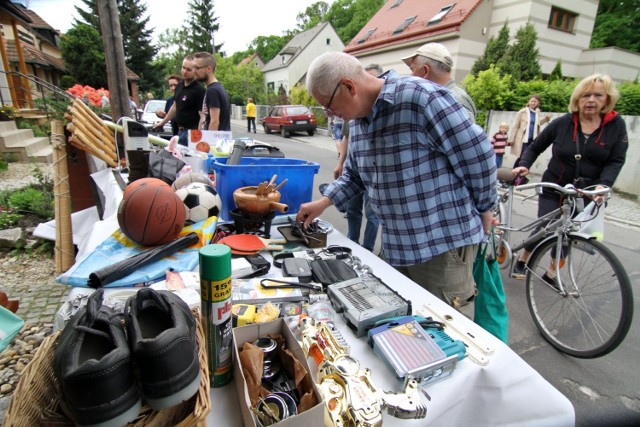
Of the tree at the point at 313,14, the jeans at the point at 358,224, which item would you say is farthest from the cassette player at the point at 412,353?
the tree at the point at 313,14

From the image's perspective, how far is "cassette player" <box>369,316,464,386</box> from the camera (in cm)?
93

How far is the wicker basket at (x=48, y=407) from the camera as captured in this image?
65 cm

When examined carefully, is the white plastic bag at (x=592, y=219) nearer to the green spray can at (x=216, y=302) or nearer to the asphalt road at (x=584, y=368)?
the asphalt road at (x=584, y=368)

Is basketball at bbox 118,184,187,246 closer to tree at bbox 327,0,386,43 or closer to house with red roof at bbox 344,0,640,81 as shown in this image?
house with red roof at bbox 344,0,640,81

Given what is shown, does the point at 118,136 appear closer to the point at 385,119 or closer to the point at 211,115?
the point at 211,115

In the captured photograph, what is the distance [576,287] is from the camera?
2537mm

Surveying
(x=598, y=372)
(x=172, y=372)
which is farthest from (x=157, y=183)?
(x=598, y=372)

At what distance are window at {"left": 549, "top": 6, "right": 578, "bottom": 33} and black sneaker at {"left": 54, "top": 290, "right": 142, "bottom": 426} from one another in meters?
22.0

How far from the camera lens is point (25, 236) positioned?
3.88 metres

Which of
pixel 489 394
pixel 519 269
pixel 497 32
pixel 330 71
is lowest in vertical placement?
pixel 519 269

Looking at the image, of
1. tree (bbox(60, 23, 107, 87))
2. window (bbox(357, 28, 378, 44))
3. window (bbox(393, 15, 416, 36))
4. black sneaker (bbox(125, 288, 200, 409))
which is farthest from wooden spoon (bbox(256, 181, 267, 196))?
tree (bbox(60, 23, 107, 87))

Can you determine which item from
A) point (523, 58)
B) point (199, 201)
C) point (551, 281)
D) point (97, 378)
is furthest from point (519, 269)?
point (523, 58)

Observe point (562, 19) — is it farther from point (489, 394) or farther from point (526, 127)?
point (489, 394)

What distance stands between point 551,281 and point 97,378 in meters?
3.31
